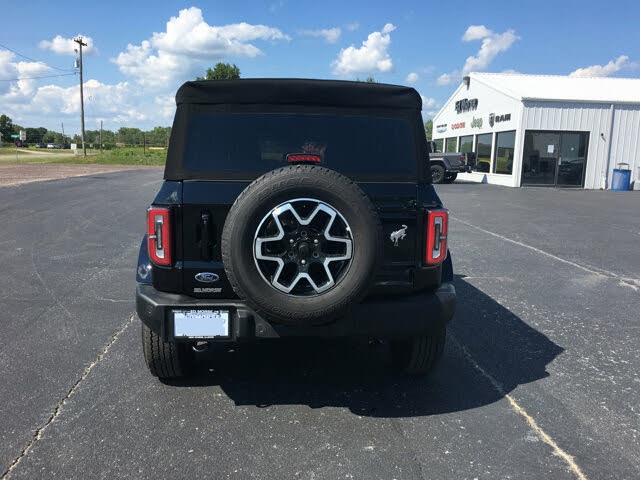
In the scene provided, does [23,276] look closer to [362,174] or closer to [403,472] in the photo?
[362,174]

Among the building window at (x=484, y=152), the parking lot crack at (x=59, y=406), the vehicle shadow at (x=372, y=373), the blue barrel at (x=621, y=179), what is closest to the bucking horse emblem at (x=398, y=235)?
the vehicle shadow at (x=372, y=373)

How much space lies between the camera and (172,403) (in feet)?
10.4

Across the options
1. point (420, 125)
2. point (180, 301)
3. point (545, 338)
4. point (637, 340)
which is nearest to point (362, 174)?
point (420, 125)

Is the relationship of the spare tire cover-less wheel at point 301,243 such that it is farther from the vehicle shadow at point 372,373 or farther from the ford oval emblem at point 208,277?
the vehicle shadow at point 372,373

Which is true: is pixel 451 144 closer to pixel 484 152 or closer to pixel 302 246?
pixel 484 152

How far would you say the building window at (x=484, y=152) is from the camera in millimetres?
27844

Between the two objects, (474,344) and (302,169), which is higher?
(302,169)

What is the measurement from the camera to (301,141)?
3.16 m

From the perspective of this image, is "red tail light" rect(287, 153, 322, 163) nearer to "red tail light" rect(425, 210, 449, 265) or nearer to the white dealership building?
"red tail light" rect(425, 210, 449, 265)

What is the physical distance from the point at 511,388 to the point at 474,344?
805 millimetres

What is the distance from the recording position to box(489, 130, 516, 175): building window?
2505 centimetres

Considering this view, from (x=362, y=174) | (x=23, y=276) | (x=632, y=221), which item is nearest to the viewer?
(x=362, y=174)

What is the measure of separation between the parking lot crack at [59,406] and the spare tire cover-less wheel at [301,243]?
1348 millimetres

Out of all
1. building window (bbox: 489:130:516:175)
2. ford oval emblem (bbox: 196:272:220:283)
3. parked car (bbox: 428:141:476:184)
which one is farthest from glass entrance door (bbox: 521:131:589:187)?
ford oval emblem (bbox: 196:272:220:283)
